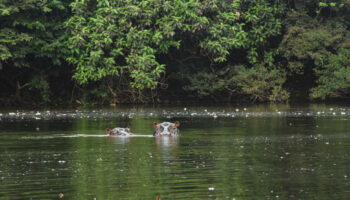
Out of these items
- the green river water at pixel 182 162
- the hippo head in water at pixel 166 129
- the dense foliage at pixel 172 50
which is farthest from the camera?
the dense foliage at pixel 172 50

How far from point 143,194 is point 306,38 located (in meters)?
33.8

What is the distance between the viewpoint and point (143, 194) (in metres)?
11.6

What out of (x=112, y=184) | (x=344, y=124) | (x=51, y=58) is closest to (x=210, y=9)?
(x=51, y=58)

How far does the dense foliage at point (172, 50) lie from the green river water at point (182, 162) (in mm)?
14405

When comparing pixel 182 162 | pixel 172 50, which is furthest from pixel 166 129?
pixel 172 50

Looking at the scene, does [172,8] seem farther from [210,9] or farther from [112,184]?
[112,184]

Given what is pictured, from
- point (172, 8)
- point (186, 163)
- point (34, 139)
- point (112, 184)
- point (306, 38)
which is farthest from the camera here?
point (306, 38)

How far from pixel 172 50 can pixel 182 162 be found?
32.7m

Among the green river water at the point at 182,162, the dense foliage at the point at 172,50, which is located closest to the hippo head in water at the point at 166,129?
the green river water at the point at 182,162

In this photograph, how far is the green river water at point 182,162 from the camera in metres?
11.9

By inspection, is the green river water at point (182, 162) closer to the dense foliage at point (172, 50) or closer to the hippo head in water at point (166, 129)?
the hippo head in water at point (166, 129)

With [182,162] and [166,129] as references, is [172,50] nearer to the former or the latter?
[166,129]

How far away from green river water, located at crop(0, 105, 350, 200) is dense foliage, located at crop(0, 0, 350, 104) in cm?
1441

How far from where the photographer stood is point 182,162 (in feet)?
50.4
